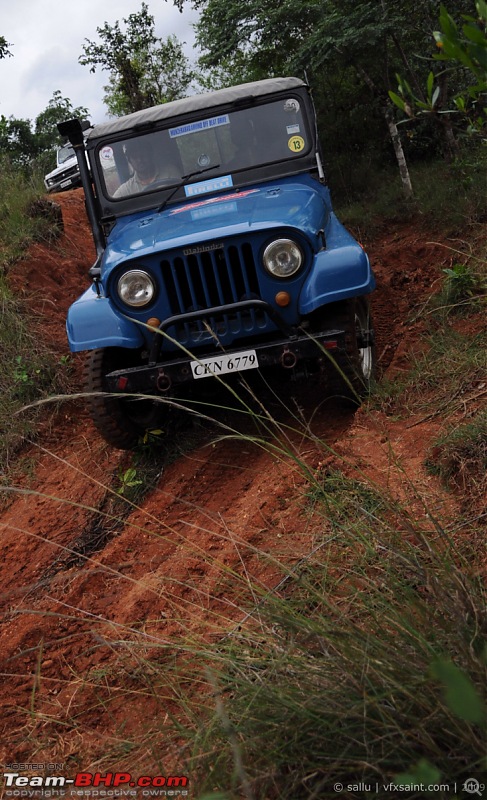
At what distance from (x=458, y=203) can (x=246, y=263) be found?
461cm

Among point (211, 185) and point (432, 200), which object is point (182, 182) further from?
point (432, 200)

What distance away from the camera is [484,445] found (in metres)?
2.79

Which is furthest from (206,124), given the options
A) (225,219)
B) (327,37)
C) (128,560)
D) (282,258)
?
(327,37)

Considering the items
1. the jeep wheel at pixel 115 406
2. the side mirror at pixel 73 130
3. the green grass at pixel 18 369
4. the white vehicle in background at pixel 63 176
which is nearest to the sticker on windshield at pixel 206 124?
the side mirror at pixel 73 130

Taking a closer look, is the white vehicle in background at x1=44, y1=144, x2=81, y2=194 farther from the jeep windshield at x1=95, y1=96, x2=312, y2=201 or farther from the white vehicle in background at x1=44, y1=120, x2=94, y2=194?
the jeep windshield at x1=95, y1=96, x2=312, y2=201

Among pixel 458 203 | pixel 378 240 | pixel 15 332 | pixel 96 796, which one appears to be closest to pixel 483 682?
pixel 96 796

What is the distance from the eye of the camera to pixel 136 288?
3.94 m

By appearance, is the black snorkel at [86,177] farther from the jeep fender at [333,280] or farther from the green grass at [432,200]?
the green grass at [432,200]

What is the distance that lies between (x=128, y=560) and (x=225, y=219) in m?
1.92

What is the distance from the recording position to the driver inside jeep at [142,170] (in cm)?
488

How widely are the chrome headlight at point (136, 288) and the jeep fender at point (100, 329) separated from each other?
0.35 ft

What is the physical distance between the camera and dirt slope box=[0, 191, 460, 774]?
2.27 meters

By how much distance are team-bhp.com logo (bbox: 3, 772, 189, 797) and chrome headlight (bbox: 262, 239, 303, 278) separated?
2.54 meters

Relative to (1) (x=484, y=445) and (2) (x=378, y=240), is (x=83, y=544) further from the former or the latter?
(2) (x=378, y=240)
